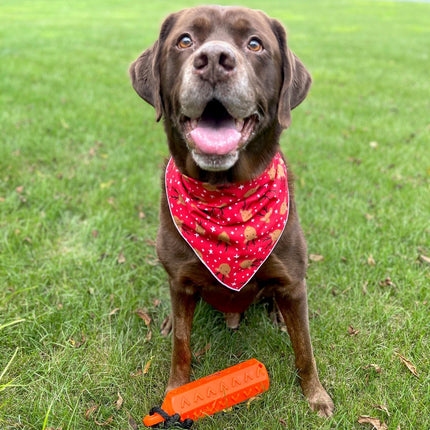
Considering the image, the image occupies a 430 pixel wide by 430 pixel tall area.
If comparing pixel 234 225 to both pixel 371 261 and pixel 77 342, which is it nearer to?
pixel 77 342

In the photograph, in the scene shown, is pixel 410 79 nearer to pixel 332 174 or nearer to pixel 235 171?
pixel 332 174

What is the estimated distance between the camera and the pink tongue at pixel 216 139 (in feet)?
6.51

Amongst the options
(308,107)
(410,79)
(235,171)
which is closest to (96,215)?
(235,171)

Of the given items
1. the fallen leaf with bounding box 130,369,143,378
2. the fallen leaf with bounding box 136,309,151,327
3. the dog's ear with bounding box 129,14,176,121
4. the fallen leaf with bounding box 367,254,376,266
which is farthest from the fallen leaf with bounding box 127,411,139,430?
the fallen leaf with bounding box 367,254,376,266

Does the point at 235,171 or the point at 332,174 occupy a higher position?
the point at 235,171

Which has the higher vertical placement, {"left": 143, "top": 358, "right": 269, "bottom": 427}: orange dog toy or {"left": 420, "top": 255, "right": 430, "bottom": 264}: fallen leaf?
{"left": 420, "top": 255, "right": 430, "bottom": 264}: fallen leaf

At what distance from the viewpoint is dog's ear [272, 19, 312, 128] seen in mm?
2242

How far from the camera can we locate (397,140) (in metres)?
5.51

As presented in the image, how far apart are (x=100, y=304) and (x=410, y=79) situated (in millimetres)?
8234

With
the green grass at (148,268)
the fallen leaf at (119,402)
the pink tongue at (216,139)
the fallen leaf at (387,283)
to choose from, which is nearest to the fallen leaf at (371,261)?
the green grass at (148,268)

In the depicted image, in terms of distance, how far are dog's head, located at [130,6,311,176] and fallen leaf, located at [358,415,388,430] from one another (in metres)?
1.44

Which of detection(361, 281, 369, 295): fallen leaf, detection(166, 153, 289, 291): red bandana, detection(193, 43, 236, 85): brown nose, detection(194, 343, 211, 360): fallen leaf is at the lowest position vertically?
detection(194, 343, 211, 360): fallen leaf

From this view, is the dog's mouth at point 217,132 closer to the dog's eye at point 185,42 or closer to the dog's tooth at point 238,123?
the dog's tooth at point 238,123

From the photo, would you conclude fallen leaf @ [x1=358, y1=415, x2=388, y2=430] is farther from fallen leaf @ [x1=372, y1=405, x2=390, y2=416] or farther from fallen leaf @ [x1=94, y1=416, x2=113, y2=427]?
fallen leaf @ [x1=94, y1=416, x2=113, y2=427]
